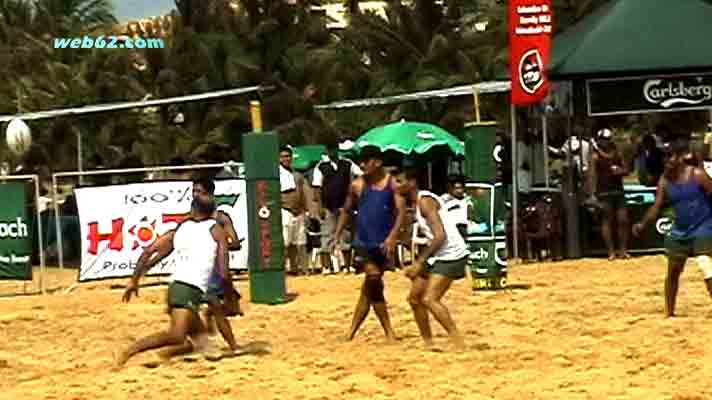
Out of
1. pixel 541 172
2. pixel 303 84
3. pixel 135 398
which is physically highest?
pixel 303 84

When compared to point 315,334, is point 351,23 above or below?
above

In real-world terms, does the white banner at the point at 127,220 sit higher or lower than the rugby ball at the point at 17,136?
lower

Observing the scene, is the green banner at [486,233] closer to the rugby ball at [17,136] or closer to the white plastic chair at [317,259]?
the white plastic chair at [317,259]

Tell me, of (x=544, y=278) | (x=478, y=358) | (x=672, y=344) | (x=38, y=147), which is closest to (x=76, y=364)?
(x=478, y=358)

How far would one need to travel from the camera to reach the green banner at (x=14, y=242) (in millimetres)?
21734

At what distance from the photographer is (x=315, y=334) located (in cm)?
1603

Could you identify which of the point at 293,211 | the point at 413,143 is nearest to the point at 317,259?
the point at 293,211

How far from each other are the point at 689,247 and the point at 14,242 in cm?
990

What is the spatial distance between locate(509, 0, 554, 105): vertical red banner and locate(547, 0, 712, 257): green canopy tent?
1.29 feet

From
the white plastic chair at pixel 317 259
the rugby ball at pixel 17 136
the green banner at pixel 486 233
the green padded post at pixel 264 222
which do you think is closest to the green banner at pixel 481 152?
the green banner at pixel 486 233

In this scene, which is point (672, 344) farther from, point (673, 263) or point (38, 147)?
point (38, 147)

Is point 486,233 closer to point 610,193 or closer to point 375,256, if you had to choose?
point 375,256

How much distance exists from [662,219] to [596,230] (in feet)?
3.28

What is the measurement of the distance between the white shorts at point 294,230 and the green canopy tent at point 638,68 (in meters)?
4.15
